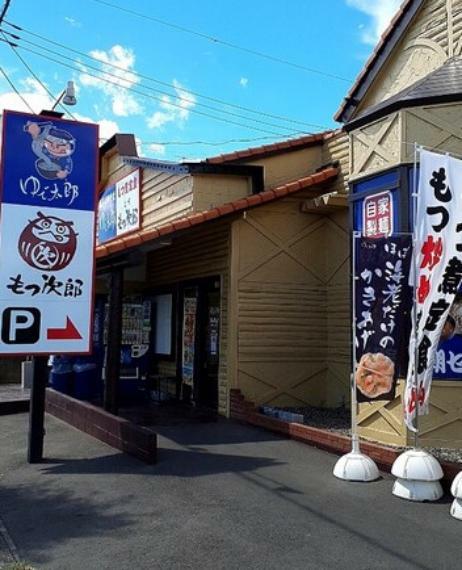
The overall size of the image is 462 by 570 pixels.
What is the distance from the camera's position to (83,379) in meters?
13.3

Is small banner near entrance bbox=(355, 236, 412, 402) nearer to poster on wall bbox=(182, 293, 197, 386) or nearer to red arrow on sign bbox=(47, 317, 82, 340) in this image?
red arrow on sign bbox=(47, 317, 82, 340)

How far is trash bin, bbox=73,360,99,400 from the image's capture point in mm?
13258

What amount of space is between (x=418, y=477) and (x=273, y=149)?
7.86 meters

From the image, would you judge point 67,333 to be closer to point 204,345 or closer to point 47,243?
point 47,243

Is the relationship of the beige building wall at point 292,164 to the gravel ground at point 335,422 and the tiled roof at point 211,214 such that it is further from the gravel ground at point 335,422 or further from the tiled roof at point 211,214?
the gravel ground at point 335,422

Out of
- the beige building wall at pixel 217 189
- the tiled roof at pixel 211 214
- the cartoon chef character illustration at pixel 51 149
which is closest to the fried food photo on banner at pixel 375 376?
the tiled roof at pixel 211 214

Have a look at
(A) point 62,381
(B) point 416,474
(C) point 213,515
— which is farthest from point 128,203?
(B) point 416,474

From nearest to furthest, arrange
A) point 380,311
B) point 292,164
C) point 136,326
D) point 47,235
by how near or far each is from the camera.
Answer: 1. point 380,311
2. point 47,235
3. point 292,164
4. point 136,326

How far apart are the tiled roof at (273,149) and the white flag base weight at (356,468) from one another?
22.5 feet

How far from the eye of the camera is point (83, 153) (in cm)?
795

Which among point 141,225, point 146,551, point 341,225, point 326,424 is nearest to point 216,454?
point 326,424

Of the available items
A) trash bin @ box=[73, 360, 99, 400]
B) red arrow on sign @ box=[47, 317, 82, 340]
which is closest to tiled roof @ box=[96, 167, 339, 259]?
red arrow on sign @ box=[47, 317, 82, 340]

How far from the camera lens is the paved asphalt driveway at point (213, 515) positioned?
4617mm

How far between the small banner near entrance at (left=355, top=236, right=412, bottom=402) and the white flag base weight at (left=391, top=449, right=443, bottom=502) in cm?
83
